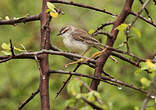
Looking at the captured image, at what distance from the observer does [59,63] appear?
5.47m

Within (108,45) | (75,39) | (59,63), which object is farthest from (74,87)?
(59,63)

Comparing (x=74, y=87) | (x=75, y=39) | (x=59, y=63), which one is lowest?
(x=59, y=63)

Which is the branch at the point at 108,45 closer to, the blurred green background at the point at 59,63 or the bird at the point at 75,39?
the blurred green background at the point at 59,63

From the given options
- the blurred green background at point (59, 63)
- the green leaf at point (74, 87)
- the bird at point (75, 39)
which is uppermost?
the green leaf at point (74, 87)

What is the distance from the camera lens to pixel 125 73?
17.3 feet

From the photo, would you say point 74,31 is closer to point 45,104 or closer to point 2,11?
point 2,11

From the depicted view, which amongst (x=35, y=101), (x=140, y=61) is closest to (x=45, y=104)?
(x=140, y=61)

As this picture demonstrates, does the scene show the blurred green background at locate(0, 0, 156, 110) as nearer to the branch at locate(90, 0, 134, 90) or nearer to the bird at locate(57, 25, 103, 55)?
the bird at locate(57, 25, 103, 55)

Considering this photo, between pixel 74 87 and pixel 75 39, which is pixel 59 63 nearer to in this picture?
pixel 75 39

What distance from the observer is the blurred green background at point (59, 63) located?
470 centimetres

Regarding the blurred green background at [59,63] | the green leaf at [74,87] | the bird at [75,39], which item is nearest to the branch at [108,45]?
the green leaf at [74,87]

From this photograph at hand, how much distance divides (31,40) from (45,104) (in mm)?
4114

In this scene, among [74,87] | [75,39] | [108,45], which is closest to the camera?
[74,87]

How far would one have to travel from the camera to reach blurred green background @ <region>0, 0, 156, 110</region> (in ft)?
15.4
